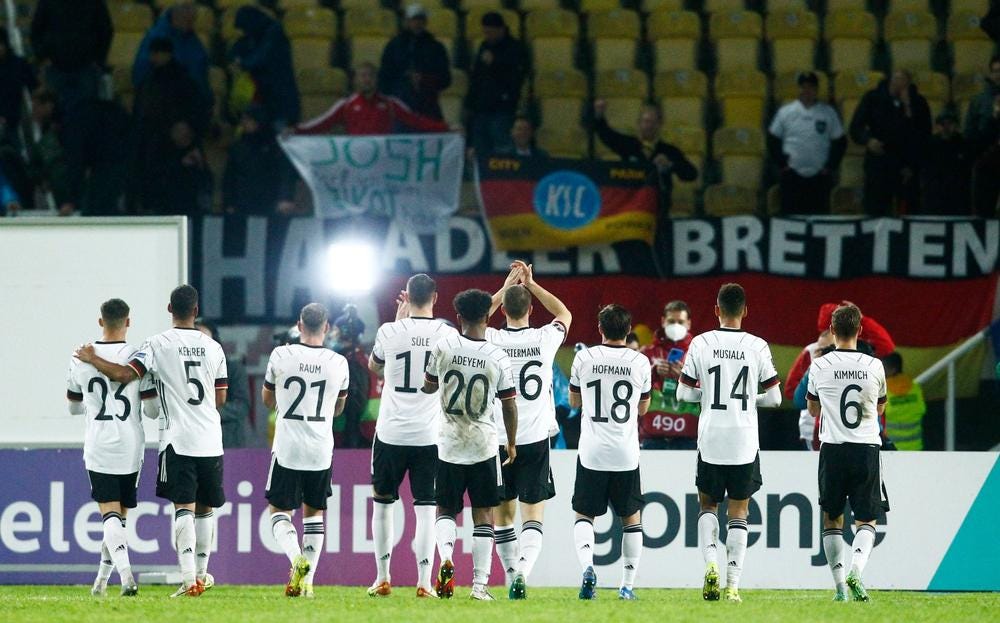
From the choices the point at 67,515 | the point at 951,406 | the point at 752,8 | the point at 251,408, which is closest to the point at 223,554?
the point at 67,515

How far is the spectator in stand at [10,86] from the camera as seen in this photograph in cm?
1739

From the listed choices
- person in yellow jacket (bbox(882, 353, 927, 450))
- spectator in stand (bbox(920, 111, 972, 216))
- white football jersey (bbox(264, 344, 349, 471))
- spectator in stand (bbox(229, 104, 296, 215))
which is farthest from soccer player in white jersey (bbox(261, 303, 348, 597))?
spectator in stand (bbox(920, 111, 972, 216))

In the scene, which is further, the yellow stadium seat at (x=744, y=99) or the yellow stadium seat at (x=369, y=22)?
the yellow stadium seat at (x=369, y=22)

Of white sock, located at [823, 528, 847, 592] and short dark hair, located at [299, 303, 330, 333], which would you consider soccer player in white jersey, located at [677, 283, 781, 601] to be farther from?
short dark hair, located at [299, 303, 330, 333]

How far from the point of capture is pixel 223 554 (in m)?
13.0

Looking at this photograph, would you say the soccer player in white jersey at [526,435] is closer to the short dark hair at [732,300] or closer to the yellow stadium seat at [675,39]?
the short dark hair at [732,300]

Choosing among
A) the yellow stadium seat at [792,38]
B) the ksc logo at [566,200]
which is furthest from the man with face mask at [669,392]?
the yellow stadium seat at [792,38]

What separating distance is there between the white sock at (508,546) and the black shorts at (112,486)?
2516 mm

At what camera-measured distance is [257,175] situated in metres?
16.7

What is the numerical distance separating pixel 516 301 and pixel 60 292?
163 inches

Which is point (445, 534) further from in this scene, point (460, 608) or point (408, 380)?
point (408, 380)

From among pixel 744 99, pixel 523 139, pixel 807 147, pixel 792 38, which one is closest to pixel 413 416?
pixel 523 139

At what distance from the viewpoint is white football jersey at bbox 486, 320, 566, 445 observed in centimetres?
1121

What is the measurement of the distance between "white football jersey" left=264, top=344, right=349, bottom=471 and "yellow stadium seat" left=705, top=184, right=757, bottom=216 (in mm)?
6774
